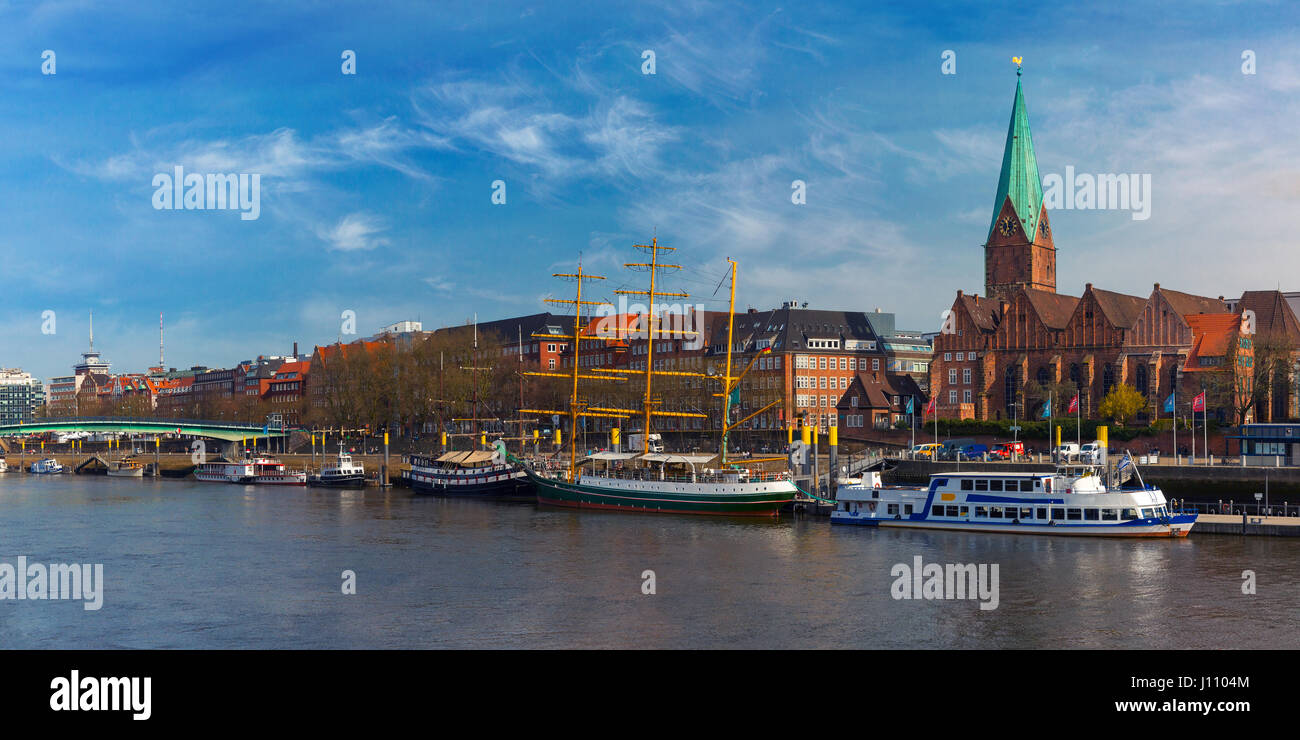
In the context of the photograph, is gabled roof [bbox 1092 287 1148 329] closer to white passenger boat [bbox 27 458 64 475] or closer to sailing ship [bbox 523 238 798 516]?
sailing ship [bbox 523 238 798 516]

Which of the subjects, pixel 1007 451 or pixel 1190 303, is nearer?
pixel 1007 451

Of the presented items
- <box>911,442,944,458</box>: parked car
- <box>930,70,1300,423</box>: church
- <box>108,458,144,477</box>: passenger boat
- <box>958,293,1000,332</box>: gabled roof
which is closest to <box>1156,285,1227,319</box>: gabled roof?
<box>930,70,1300,423</box>: church

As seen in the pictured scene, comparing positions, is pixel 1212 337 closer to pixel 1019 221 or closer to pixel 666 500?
pixel 1019 221

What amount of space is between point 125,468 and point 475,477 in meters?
71.5

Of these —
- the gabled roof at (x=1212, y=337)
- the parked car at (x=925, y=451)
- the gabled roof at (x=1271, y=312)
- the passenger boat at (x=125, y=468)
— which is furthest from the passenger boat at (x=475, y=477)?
the gabled roof at (x=1271, y=312)

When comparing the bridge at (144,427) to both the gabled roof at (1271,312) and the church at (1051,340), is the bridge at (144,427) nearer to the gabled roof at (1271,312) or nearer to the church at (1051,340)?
the church at (1051,340)

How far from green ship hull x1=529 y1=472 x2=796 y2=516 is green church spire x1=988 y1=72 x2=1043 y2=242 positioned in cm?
7605

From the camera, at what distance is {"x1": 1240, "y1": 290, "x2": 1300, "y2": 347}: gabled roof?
110 meters

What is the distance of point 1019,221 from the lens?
453ft

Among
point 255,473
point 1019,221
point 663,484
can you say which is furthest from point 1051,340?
point 255,473

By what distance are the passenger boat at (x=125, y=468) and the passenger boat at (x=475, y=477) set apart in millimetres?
59066

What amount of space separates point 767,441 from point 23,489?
67316 millimetres

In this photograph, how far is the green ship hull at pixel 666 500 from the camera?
234 feet
